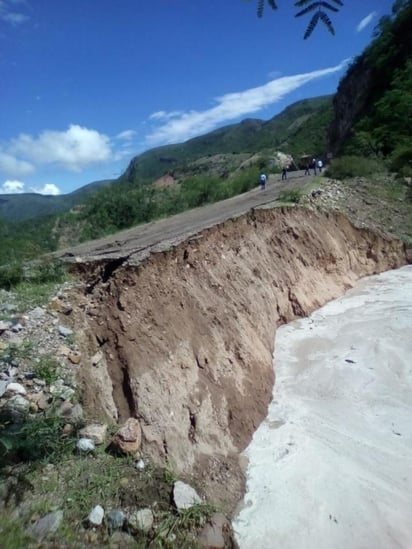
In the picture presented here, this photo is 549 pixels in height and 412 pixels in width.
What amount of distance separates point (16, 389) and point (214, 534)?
9.40ft

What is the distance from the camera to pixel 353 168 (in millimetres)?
18031

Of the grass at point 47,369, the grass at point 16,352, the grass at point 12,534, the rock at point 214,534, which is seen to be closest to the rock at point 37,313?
the grass at point 16,352

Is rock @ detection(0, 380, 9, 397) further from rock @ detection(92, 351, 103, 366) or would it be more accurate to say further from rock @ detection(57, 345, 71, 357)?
rock @ detection(92, 351, 103, 366)

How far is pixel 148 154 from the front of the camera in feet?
506

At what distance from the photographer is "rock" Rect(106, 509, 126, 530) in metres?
4.20

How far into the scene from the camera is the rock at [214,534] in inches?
172

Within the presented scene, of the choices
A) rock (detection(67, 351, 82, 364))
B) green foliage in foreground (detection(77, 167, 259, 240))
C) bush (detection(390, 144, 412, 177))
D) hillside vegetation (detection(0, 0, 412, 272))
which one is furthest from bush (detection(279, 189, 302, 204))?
rock (detection(67, 351, 82, 364))

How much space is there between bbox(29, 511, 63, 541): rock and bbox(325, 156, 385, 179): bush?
17.0m

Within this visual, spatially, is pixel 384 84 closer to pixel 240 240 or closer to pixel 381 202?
pixel 381 202

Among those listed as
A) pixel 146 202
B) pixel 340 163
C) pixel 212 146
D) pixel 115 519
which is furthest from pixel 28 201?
pixel 115 519

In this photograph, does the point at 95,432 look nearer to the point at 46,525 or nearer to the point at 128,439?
the point at 128,439

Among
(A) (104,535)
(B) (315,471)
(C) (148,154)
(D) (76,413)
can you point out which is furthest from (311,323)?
(C) (148,154)

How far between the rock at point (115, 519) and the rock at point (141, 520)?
0.08 m

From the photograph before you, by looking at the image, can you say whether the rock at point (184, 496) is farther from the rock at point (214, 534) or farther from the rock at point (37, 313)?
the rock at point (37, 313)
